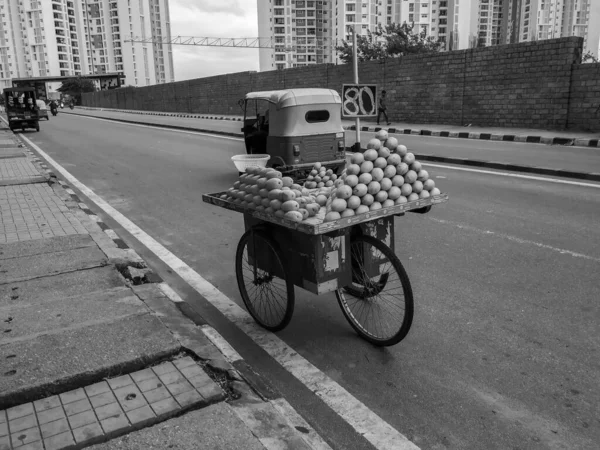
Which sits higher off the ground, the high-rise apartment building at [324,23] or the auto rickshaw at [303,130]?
the high-rise apartment building at [324,23]

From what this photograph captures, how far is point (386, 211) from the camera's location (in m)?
3.76

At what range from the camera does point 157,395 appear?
3061 millimetres

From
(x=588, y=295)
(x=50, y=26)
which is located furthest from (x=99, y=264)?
(x=50, y=26)

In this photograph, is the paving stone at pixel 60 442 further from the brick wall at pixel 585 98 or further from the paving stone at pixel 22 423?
the brick wall at pixel 585 98

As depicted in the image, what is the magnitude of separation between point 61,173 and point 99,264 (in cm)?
903

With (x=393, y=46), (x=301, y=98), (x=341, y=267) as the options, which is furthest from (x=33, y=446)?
(x=393, y=46)

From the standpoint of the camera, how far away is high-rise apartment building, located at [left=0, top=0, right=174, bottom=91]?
153500mm

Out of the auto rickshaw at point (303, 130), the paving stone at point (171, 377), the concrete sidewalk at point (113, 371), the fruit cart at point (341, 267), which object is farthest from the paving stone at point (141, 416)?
the auto rickshaw at point (303, 130)

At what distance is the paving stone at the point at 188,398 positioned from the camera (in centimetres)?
297

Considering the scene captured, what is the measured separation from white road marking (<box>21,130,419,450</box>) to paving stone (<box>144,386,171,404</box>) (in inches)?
33.7

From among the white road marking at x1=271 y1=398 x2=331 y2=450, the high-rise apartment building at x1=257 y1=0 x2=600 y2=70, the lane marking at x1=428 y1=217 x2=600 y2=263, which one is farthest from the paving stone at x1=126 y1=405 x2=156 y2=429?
the high-rise apartment building at x1=257 y1=0 x2=600 y2=70

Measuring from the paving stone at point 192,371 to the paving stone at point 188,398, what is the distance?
20 centimetres

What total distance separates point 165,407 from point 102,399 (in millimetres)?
384

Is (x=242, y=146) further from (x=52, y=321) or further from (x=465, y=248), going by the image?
(x=52, y=321)
